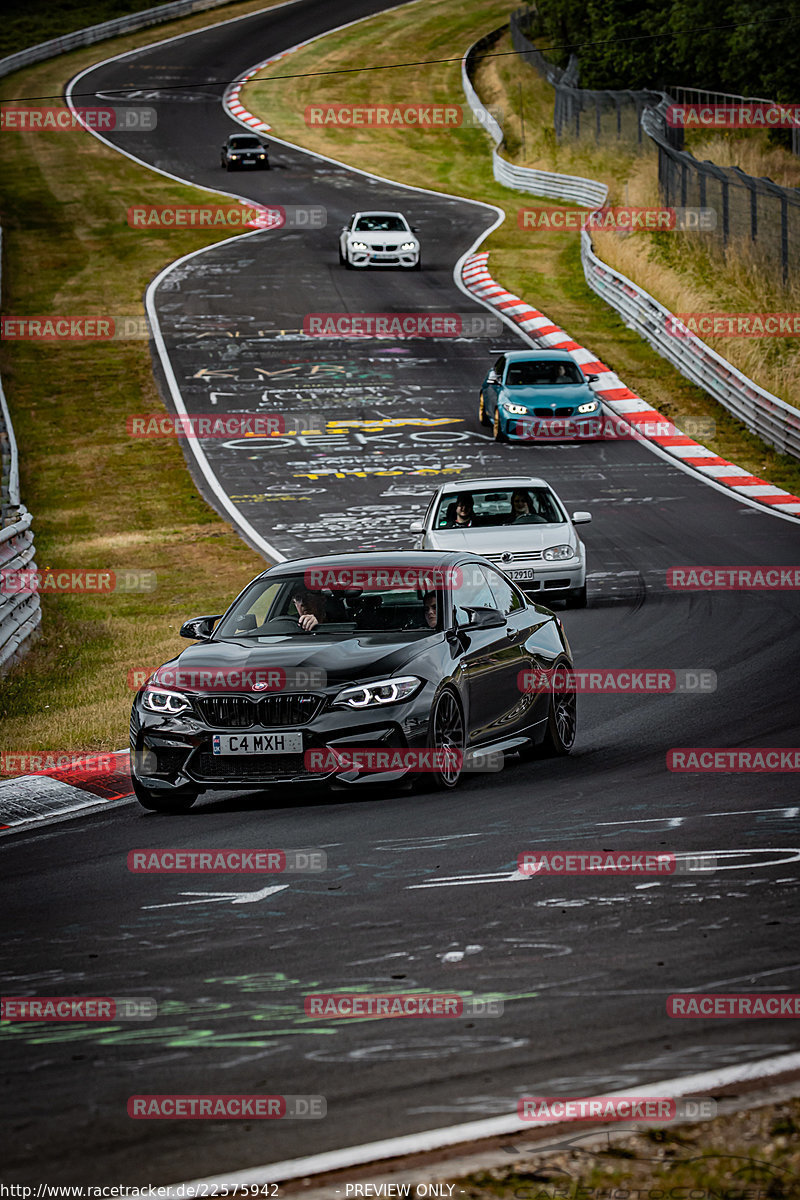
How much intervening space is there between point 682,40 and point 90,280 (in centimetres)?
2425

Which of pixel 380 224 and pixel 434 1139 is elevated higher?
pixel 380 224

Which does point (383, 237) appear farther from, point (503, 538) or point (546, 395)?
point (503, 538)

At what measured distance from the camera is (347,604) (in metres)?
10.5

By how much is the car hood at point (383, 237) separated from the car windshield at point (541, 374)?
16.6m

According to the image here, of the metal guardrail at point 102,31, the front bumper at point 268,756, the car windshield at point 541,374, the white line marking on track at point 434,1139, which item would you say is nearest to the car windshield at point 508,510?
the front bumper at point 268,756

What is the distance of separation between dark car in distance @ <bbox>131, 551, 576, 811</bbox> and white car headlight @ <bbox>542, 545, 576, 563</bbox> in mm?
6893

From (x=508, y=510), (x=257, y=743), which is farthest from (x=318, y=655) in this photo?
(x=508, y=510)

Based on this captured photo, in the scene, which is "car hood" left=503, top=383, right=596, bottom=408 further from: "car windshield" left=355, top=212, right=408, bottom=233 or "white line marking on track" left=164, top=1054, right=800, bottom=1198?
"white line marking on track" left=164, top=1054, right=800, bottom=1198

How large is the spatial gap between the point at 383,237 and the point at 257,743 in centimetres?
3715

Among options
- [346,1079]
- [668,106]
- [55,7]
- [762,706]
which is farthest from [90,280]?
[55,7]

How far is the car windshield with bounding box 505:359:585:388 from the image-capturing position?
94.8 ft

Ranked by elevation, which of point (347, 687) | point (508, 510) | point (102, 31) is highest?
point (102, 31)

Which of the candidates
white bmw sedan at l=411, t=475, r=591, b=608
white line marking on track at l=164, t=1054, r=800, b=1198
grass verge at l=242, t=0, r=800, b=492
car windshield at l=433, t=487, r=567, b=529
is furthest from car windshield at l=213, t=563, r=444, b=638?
grass verge at l=242, t=0, r=800, b=492

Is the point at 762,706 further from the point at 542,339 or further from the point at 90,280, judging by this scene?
the point at 90,280
